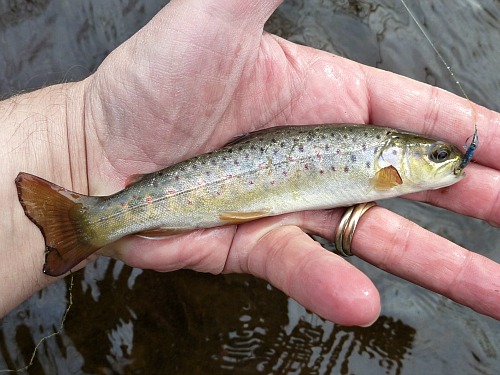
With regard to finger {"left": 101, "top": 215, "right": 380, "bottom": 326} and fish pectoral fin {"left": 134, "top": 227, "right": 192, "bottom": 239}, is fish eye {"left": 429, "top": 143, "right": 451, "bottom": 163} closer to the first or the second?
finger {"left": 101, "top": 215, "right": 380, "bottom": 326}

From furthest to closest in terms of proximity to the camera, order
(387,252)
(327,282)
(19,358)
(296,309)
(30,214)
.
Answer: (296,309) → (19,358) → (387,252) → (30,214) → (327,282)

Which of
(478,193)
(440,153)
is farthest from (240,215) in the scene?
(478,193)

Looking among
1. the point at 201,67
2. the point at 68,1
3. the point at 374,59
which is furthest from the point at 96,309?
the point at 374,59

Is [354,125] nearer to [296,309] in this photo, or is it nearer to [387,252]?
[387,252]

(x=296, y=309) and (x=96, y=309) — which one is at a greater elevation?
(x=96, y=309)

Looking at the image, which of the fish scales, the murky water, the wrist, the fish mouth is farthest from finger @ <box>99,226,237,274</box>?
the fish mouth

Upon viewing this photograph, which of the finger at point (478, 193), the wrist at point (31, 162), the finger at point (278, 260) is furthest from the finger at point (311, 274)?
the wrist at point (31, 162)

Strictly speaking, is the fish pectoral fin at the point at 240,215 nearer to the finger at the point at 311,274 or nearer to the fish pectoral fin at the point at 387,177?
the finger at the point at 311,274
